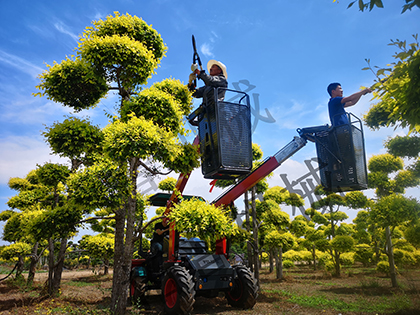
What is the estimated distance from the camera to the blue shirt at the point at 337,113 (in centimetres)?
560

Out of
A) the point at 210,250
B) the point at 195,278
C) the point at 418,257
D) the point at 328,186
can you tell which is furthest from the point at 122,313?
the point at 418,257

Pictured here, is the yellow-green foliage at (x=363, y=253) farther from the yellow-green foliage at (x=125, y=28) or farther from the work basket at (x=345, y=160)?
the yellow-green foliage at (x=125, y=28)

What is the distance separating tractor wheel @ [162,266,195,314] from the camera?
6.29 meters

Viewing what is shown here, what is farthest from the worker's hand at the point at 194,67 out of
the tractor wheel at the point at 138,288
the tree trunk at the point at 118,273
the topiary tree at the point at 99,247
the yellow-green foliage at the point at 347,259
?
the yellow-green foliage at the point at 347,259

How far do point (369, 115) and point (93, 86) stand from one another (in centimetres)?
1142

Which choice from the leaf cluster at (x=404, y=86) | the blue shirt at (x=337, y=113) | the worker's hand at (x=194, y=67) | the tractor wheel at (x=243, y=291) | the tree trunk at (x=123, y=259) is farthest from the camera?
the tractor wheel at (x=243, y=291)

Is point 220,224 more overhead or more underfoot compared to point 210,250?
more overhead

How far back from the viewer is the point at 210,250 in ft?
30.9

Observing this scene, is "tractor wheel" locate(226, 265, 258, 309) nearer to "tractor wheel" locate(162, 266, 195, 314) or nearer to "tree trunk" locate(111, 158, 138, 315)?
"tractor wheel" locate(162, 266, 195, 314)

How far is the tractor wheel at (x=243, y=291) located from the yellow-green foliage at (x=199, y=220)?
211 centimetres

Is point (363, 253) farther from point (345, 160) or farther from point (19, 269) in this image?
point (19, 269)

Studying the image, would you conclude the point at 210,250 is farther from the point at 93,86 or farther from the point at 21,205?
the point at 21,205

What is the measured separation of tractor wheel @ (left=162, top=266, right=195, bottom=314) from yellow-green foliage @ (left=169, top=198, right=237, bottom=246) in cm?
127

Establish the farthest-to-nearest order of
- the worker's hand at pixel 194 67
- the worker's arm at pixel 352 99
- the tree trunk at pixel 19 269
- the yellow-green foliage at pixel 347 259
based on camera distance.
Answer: the yellow-green foliage at pixel 347 259 < the tree trunk at pixel 19 269 < the worker's hand at pixel 194 67 < the worker's arm at pixel 352 99
